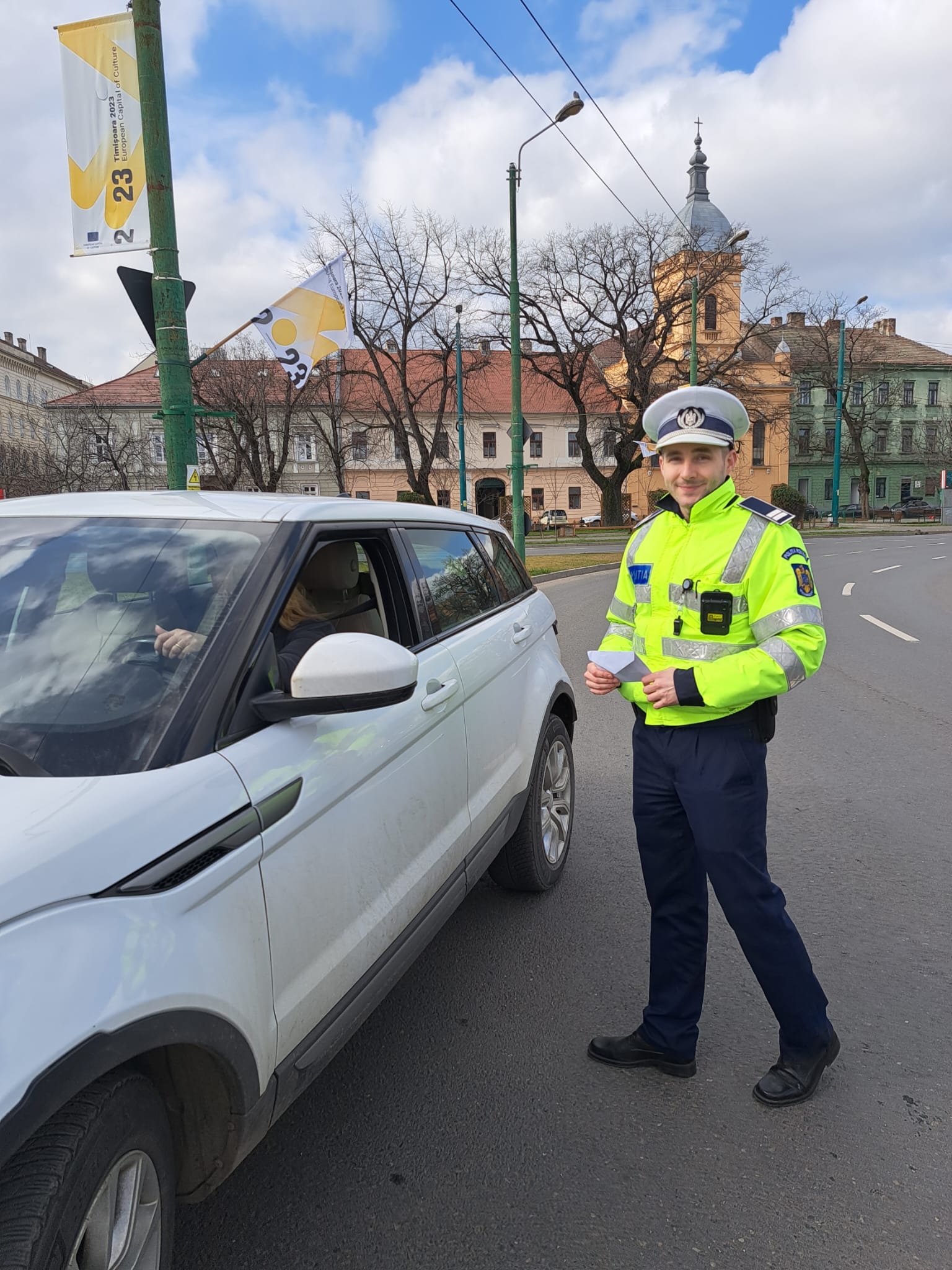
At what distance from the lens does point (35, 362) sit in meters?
77.9

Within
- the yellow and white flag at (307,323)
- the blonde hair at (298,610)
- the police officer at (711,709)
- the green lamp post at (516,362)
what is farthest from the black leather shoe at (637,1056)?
Answer: the green lamp post at (516,362)

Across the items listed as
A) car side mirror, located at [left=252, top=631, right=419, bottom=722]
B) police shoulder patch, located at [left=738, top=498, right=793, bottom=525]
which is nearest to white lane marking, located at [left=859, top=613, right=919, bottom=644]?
police shoulder patch, located at [left=738, top=498, right=793, bottom=525]

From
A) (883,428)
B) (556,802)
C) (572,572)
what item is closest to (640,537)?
(556,802)

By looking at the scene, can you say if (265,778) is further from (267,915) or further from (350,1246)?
(350,1246)

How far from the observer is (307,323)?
877cm

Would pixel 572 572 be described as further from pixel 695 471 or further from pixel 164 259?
pixel 695 471

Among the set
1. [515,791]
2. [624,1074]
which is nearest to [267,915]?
[624,1074]

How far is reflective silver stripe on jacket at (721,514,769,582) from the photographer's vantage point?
2301mm

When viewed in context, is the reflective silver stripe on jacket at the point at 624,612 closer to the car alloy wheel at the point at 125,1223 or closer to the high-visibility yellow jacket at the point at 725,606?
the high-visibility yellow jacket at the point at 725,606

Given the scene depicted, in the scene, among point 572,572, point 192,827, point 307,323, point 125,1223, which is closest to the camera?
point 125,1223

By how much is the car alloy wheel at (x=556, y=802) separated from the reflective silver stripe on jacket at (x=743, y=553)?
1.62 metres

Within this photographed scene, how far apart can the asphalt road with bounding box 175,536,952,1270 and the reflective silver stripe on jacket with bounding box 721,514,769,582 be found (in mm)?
1503

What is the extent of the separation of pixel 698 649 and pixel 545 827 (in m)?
1.64

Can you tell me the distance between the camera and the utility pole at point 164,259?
6.00m
